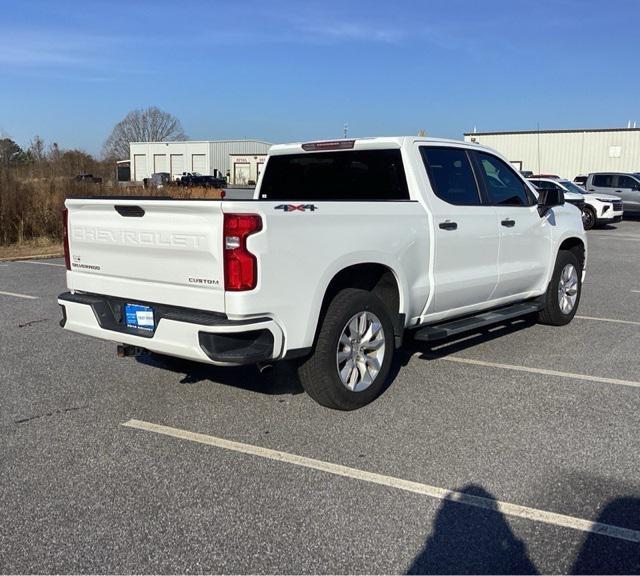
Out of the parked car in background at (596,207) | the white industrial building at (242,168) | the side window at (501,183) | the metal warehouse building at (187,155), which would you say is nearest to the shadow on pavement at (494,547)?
the side window at (501,183)

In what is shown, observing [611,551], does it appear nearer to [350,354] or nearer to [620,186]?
[350,354]

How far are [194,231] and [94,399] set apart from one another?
6.05 feet

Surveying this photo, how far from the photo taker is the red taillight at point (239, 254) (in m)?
3.98

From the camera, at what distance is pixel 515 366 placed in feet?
19.8

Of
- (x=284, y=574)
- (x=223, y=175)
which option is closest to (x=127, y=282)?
(x=284, y=574)

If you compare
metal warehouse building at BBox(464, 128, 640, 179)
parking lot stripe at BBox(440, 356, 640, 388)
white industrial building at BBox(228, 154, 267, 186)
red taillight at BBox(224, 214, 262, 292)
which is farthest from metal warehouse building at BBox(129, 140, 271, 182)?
red taillight at BBox(224, 214, 262, 292)

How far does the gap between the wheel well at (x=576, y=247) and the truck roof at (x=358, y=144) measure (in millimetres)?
2073

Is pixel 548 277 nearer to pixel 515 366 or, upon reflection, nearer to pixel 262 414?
pixel 515 366

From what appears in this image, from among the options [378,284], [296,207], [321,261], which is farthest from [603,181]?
[296,207]

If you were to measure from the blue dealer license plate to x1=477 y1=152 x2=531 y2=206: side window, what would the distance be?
3439mm

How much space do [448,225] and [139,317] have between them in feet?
8.54

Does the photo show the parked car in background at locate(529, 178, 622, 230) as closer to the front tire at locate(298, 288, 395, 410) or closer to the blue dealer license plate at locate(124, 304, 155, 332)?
the front tire at locate(298, 288, 395, 410)

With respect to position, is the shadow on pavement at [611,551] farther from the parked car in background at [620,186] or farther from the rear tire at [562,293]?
the parked car in background at [620,186]

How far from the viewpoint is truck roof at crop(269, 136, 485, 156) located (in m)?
5.59
